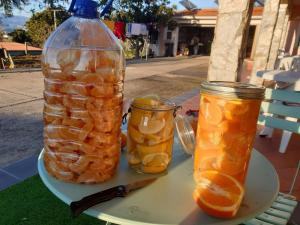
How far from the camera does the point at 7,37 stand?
18141mm

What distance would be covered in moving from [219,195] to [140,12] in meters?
18.1

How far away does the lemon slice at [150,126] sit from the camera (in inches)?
34.1

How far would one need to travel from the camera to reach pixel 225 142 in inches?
29.8

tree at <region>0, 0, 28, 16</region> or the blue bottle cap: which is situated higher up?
tree at <region>0, 0, 28, 16</region>

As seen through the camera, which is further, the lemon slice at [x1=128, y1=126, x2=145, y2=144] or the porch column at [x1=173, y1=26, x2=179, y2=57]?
the porch column at [x1=173, y1=26, x2=179, y2=57]

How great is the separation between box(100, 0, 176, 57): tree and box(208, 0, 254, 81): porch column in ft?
50.4

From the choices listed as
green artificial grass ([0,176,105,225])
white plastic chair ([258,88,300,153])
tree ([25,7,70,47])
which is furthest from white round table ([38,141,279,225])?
tree ([25,7,70,47])

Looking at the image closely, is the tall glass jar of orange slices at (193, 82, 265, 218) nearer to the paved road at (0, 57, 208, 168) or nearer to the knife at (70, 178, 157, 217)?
the knife at (70, 178, 157, 217)

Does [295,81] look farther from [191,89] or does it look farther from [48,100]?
[191,89]

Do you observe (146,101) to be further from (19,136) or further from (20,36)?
(20,36)

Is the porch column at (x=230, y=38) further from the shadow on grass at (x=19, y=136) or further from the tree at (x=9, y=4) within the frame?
the tree at (x=9, y=4)

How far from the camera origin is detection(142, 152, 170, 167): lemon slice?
900mm

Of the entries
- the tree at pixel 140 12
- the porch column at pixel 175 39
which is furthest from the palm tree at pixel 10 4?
the porch column at pixel 175 39

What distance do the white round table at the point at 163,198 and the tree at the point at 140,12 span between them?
1698cm
